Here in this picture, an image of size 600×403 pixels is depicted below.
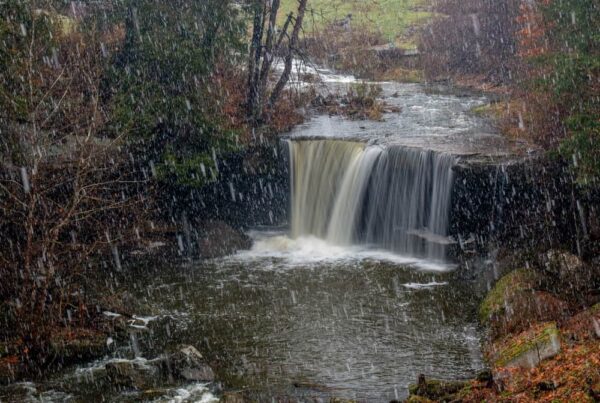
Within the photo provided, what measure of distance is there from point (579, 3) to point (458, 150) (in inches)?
184

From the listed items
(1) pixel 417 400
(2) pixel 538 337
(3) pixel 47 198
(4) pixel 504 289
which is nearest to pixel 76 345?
(3) pixel 47 198

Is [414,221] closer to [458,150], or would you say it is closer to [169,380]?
[458,150]

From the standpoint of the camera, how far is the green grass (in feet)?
133

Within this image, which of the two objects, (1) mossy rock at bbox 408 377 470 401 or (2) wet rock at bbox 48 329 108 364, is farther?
(2) wet rock at bbox 48 329 108 364

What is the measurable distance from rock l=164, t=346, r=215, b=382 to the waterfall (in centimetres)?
793

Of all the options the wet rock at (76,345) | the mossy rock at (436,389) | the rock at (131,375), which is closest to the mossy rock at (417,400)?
the mossy rock at (436,389)

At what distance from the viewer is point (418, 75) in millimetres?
34656

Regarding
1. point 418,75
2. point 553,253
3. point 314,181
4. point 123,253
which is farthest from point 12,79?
point 418,75

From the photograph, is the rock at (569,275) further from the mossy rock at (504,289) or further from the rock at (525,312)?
the rock at (525,312)

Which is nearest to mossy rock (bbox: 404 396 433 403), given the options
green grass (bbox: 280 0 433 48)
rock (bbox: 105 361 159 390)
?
rock (bbox: 105 361 159 390)

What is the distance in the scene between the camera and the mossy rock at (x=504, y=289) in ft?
44.3

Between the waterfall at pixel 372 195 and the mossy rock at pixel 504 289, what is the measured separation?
10.4 feet

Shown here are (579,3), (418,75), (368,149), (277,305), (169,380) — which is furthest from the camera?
(418,75)

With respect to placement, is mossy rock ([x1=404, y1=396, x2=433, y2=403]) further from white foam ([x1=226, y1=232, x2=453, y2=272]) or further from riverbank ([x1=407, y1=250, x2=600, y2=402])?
white foam ([x1=226, y1=232, x2=453, y2=272])
